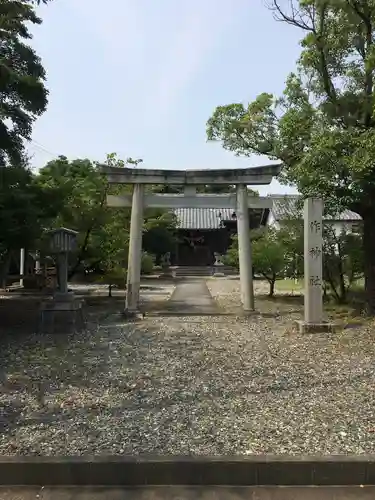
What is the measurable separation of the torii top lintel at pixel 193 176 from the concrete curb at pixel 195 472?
904 cm

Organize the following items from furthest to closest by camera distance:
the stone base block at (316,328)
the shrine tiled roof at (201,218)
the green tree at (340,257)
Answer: the shrine tiled roof at (201,218)
the green tree at (340,257)
the stone base block at (316,328)

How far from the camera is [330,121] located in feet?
36.2

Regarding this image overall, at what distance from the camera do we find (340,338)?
8.49 m

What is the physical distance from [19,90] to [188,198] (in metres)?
4.65

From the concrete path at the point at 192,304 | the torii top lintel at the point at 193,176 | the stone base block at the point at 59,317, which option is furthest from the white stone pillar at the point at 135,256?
the stone base block at the point at 59,317

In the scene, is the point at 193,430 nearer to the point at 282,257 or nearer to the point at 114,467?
the point at 114,467

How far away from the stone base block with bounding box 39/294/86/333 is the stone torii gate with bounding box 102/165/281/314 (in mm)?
2220

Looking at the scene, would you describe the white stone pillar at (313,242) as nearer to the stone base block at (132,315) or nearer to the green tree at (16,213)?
the stone base block at (132,315)

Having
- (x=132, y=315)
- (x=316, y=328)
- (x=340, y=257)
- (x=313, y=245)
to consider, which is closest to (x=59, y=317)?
(x=132, y=315)

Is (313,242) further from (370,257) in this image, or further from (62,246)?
(62,246)

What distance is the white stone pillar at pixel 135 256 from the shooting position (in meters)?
11.7

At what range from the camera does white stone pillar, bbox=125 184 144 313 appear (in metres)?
11.7

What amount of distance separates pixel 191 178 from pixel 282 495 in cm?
961

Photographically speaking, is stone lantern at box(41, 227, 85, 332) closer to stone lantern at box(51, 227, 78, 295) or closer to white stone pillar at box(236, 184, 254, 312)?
stone lantern at box(51, 227, 78, 295)
